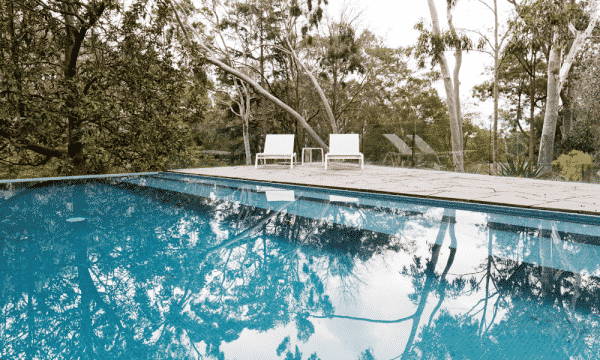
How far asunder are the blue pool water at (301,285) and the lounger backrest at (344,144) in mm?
5046

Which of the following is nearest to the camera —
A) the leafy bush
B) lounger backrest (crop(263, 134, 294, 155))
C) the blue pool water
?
the blue pool water

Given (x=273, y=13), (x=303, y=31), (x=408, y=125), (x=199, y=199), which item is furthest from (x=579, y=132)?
(x=199, y=199)

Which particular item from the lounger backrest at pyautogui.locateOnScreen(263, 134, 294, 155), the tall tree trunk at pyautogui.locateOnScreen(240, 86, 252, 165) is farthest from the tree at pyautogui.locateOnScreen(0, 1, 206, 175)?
the tall tree trunk at pyautogui.locateOnScreen(240, 86, 252, 165)

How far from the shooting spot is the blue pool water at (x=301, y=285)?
1.47 metres

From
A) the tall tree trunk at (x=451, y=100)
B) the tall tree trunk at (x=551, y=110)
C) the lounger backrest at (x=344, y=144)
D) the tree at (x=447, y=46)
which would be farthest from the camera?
the tall tree trunk at (x=551, y=110)

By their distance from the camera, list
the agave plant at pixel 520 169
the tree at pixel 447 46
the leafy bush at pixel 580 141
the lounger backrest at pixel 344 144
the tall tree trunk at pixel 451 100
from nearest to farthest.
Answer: the agave plant at pixel 520 169
the lounger backrest at pixel 344 144
the tall tree trunk at pixel 451 100
the tree at pixel 447 46
the leafy bush at pixel 580 141

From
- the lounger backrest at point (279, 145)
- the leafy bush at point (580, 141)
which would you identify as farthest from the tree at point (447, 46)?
the leafy bush at point (580, 141)

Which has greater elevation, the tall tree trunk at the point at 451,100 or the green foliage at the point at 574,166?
the tall tree trunk at the point at 451,100

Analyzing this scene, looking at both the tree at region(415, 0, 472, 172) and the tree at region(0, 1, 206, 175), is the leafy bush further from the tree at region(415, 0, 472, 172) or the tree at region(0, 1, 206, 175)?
the tree at region(0, 1, 206, 175)

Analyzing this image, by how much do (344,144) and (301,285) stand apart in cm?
733

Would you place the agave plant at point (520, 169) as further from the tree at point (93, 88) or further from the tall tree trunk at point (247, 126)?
the tall tree trunk at point (247, 126)

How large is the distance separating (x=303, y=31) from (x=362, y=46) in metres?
3.83

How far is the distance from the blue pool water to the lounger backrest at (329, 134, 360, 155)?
199 inches

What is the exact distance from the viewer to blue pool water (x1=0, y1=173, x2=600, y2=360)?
1467 mm
